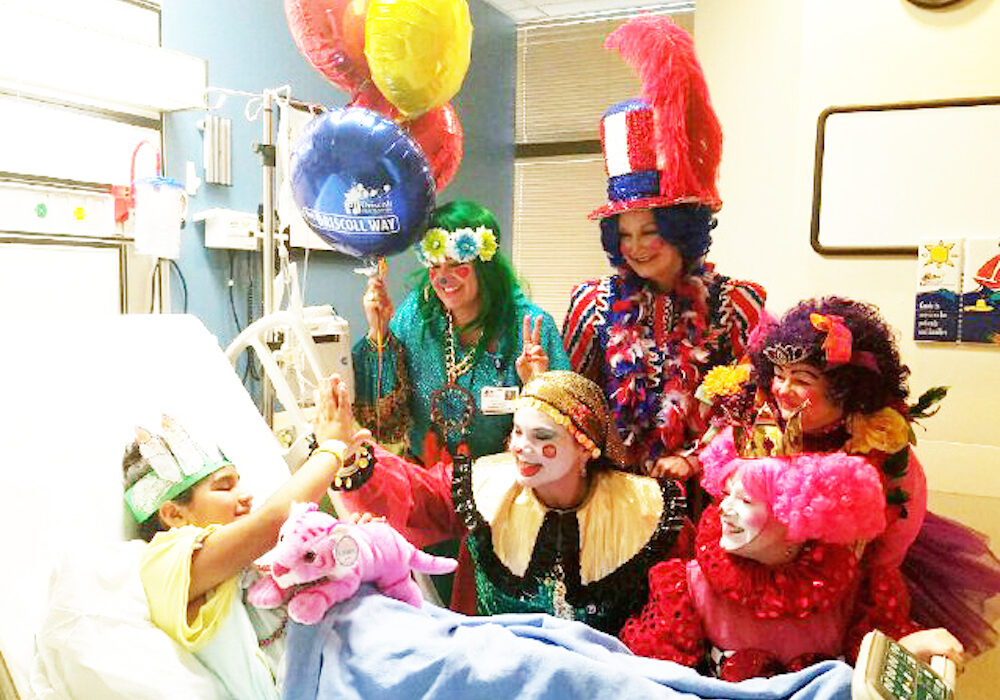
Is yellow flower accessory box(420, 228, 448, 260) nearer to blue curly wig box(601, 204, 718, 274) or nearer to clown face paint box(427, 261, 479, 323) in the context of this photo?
clown face paint box(427, 261, 479, 323)

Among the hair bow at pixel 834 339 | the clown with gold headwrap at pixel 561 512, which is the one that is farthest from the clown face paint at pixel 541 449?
the hair bow at pixel 834 339

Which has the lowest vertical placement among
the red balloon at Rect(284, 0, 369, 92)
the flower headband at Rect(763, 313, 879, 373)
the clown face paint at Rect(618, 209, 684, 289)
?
the flower headband at Rect(763, 313, 879, 373)

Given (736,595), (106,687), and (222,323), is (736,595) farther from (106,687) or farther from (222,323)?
(222,323)

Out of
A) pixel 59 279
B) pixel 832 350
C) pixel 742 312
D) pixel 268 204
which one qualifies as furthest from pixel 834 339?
pixel 59 279

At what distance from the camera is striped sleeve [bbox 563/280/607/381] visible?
1.98 meters

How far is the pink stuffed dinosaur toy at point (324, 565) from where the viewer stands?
1272 millimetres

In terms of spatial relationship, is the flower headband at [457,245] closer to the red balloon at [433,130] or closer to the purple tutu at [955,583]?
the red balloon at [433,130]

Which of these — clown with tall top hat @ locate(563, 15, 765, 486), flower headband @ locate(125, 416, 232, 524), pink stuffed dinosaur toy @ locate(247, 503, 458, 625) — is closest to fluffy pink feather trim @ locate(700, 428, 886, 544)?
clown with tall top hat @ locate(563, 15, 765, 486)

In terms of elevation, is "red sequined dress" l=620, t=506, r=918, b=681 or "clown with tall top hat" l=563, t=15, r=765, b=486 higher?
"clown with tall top hat" l=563, t=15, r=765, b=486

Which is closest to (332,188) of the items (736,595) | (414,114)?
(414,114)

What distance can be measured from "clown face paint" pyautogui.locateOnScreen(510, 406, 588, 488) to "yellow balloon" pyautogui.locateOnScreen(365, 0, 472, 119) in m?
0.92

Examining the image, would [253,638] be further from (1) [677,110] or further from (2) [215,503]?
(1) [677,110]

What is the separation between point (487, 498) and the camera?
1661mm

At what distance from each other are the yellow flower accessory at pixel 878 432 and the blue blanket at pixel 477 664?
49 cm
